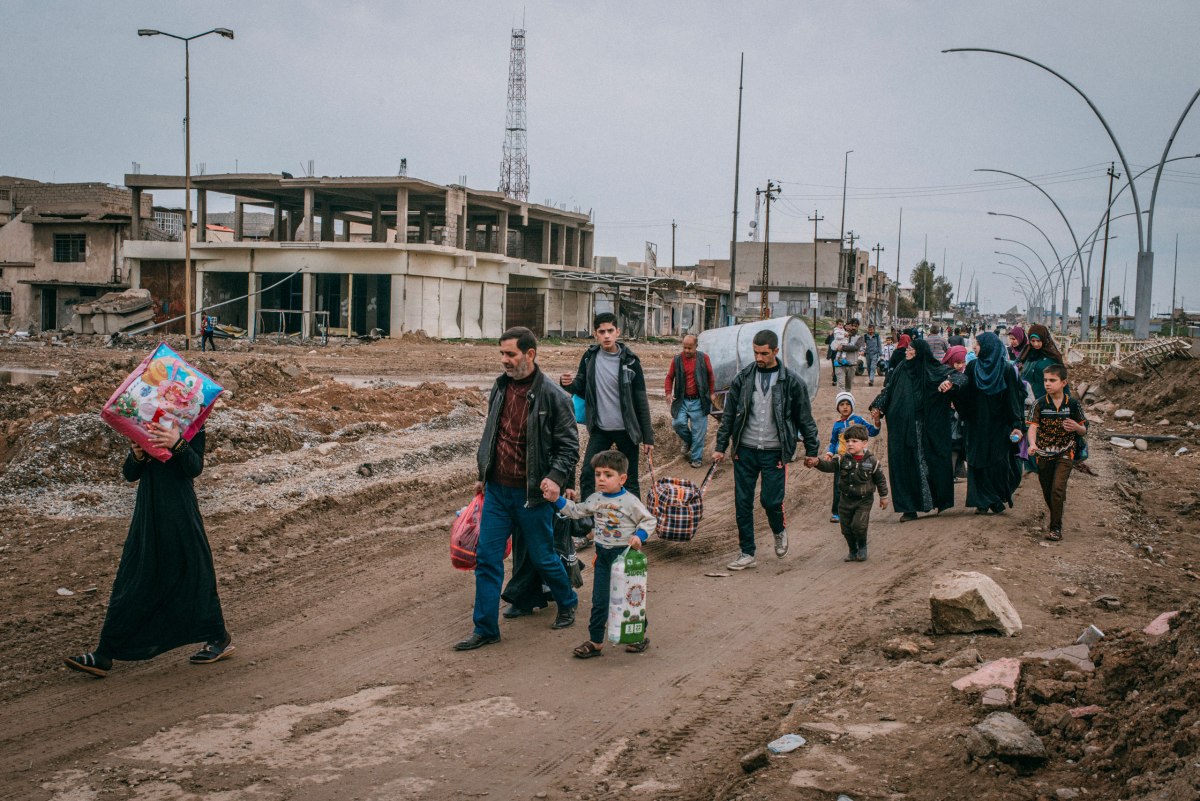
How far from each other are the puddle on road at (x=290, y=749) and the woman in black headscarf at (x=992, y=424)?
672 centimetres

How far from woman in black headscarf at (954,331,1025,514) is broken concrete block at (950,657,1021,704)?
217 inches

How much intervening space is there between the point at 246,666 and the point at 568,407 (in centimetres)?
246

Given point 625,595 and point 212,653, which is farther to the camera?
point 625,595

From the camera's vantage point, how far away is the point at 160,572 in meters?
5.62

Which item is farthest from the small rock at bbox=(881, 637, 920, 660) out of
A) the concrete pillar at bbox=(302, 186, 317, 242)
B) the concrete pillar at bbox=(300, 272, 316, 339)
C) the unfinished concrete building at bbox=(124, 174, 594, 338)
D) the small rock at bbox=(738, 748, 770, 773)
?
the concrete pillar at bbox=(302, 186, 317, 242)

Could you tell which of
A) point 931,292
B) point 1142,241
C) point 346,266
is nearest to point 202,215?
point 346,266

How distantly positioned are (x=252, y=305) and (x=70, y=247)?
434 inches

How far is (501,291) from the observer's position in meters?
50.4

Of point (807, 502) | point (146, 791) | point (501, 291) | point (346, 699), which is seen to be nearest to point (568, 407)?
point (346, 699)

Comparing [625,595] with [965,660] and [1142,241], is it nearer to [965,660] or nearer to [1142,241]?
[965,660]

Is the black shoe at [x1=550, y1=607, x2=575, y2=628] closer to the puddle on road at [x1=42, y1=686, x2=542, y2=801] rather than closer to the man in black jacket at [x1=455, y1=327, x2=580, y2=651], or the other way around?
the man in black jacket at [x1=455, y1=327, x2=580, y2=651]

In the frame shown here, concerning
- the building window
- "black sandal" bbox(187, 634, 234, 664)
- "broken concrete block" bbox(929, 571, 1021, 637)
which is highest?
the building window

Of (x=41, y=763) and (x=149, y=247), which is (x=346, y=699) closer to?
(x=41, y=763)

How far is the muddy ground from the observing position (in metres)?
4.28
